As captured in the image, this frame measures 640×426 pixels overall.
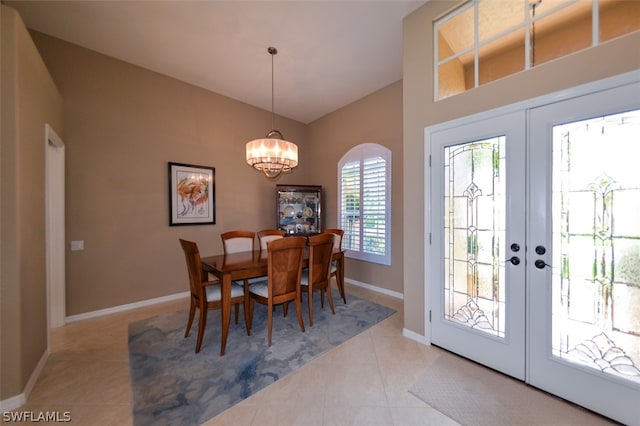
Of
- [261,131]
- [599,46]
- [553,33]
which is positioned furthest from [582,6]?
[261,131]

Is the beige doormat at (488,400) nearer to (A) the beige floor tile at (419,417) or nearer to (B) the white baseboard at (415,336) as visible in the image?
(A) the beige floor tile at (419,417)

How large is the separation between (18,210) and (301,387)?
250cm

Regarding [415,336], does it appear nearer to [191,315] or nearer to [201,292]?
[201,292]

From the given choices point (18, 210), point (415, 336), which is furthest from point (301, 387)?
point (18, 210)

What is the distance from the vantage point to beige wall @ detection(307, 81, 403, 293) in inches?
150

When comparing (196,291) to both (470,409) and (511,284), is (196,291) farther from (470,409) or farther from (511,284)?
(511,284)

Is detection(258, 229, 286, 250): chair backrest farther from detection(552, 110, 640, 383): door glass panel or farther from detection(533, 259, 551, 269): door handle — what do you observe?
detection(552, 110, 640, 383): door glass panel

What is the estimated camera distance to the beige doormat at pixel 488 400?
1534mm

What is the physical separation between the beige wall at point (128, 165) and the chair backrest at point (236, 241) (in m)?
0.77

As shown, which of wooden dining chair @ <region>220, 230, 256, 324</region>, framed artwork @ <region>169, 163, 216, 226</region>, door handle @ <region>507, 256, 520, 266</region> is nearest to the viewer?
door handle @ <region>507, 256, 520, 266</region>

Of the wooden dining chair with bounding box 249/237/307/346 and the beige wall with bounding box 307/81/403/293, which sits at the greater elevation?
the beige wall with bounding box 307/81/403/293

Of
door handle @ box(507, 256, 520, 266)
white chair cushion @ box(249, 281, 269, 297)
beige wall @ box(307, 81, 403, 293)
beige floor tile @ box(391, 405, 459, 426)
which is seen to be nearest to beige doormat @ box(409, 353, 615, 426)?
beige floor tile @ box(391, 405, 459, 426)

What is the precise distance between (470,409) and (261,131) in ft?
15.8

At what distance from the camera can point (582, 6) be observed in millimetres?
1658
